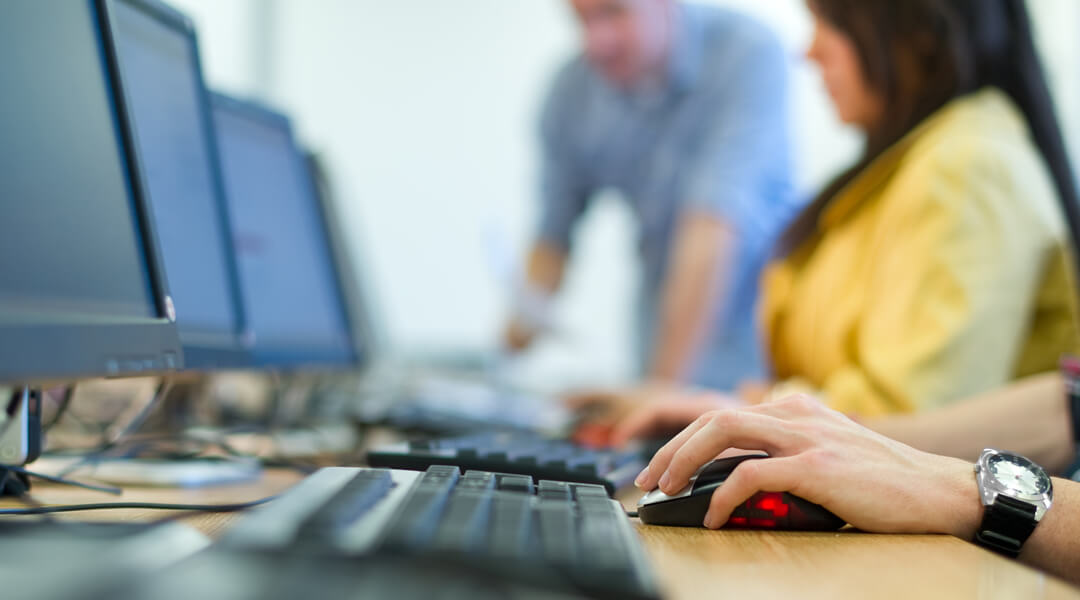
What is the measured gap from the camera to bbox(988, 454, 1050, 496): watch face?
0.66 metres

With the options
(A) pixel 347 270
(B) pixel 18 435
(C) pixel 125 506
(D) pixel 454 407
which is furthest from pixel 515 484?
(A) pixel 347 270

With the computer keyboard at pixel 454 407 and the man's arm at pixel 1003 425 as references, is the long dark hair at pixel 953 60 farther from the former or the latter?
the computer keyboard at pixel 454 407

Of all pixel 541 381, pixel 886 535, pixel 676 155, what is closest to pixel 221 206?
pixel 886 535

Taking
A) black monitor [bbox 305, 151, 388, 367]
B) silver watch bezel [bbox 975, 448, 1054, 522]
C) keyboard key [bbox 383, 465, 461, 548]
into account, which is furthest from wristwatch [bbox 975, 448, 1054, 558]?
black monitor [bbox 305, 151, 388, 367]

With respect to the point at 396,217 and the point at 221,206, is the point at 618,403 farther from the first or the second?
the point at 396,217

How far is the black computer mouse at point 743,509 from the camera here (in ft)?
2.11

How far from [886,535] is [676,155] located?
6.52ft

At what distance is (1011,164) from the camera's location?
1152mm

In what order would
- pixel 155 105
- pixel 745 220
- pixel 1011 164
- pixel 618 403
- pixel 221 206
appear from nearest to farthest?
pixel 155 105 → pixel 221 206 → pixel 1011 164 → pixel 618 403 → pixel 745 220

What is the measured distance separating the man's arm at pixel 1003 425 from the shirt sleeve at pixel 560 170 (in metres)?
1.84

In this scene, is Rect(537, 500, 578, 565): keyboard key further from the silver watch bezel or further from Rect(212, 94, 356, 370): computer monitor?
Rect(212, 94, 356, 370): computer monitor

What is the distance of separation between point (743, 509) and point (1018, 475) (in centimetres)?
21

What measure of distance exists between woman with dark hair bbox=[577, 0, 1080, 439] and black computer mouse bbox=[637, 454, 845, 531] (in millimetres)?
510

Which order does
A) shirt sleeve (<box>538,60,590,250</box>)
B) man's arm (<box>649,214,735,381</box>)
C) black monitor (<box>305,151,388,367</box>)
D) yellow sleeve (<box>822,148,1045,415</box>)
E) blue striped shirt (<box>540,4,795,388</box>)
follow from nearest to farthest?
yellow sleeve (<box>822,148,1045,415</box>) < black monitor (<box>305,151,388,367</box>) < man's arm (<box>649,214,735,381</box>) < blue striped shirt (<box>540,4,795,388</box>) < shirt sleeve (<box>538,60,590,250</box>)
